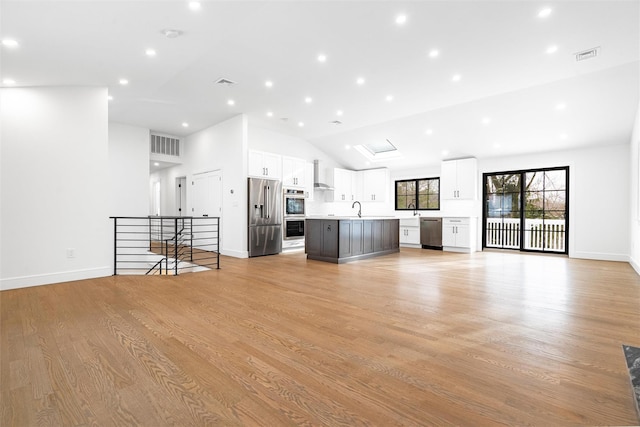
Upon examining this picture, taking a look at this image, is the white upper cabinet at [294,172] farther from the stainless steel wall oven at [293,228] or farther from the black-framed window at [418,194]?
the black-framed window at [418,194]

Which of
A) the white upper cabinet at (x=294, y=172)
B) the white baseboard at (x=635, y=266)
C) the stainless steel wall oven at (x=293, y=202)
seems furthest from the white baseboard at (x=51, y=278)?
the white baseboard at (x=635, y=266)

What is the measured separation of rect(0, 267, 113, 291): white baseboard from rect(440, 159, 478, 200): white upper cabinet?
794 cm

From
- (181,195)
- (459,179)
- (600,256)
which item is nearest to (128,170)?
(181,195)

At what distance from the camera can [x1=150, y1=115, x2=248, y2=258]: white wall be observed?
6.87m

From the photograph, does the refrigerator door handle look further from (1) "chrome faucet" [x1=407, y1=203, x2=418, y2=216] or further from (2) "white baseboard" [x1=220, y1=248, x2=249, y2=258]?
(1) "chrome faucet" [x1=407, y1=203, x2=418, y2=216]

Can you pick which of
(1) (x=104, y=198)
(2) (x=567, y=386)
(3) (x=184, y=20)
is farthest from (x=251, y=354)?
(1) (x=104, y=198)

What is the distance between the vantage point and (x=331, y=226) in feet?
20.3

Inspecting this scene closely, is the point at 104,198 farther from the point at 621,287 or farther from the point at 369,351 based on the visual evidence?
the point at 621,287

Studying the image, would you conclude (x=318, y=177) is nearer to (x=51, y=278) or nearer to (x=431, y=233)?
(x=431, y=233)

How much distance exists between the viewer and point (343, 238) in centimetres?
614

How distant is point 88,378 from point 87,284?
120 inches

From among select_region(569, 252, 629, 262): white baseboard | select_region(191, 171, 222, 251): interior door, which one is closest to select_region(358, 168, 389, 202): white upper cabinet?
select_region(191, 171, 222, 251): interior door

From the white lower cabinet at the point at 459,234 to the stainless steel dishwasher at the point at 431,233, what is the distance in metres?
0.11

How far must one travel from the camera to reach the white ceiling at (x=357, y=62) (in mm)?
3266
